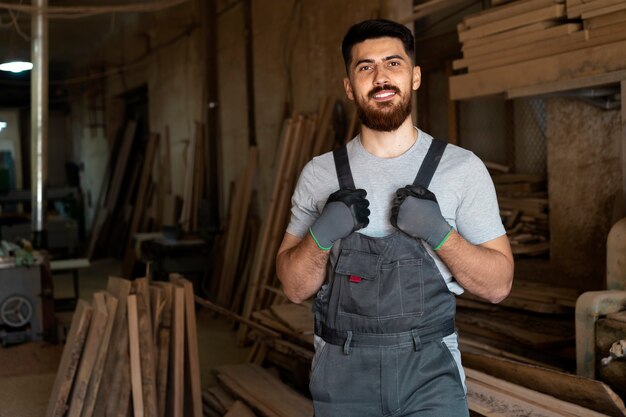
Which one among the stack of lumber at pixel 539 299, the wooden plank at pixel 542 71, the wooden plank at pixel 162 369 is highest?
the wooden plank at pixel 542 71

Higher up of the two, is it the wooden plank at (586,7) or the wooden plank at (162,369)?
the wooden plank at (586,7)

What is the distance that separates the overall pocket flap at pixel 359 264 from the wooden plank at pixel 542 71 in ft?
6.44

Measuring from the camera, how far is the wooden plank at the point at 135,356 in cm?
379

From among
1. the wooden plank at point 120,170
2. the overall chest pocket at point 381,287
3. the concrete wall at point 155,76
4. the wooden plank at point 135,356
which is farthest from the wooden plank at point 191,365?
the wooden plank at point 120,170

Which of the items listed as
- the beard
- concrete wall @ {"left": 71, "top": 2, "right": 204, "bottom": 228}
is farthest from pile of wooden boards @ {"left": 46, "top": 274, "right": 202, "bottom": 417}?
concrete wall @ {"left": 71, "top": 2, "right": 204, "bottom": 228}

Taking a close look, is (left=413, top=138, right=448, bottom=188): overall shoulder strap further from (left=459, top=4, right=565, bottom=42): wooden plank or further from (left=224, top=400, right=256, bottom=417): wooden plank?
(left=224, top=400, right=256, bottom=417): wooden plank

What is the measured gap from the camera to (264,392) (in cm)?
429

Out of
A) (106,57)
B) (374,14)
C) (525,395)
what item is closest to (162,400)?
(525,395)

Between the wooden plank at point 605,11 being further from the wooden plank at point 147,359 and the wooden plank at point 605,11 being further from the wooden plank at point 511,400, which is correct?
the wooden plank at point 147,359

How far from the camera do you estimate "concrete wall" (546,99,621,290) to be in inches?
165

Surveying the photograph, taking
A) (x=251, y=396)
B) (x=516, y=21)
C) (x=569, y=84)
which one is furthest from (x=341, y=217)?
(x=251, y=396)

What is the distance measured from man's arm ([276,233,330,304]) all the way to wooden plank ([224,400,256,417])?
2042 millimetres

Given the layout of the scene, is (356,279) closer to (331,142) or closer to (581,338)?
(581,338)

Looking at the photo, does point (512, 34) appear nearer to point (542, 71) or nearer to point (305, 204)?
point (542, 71)
